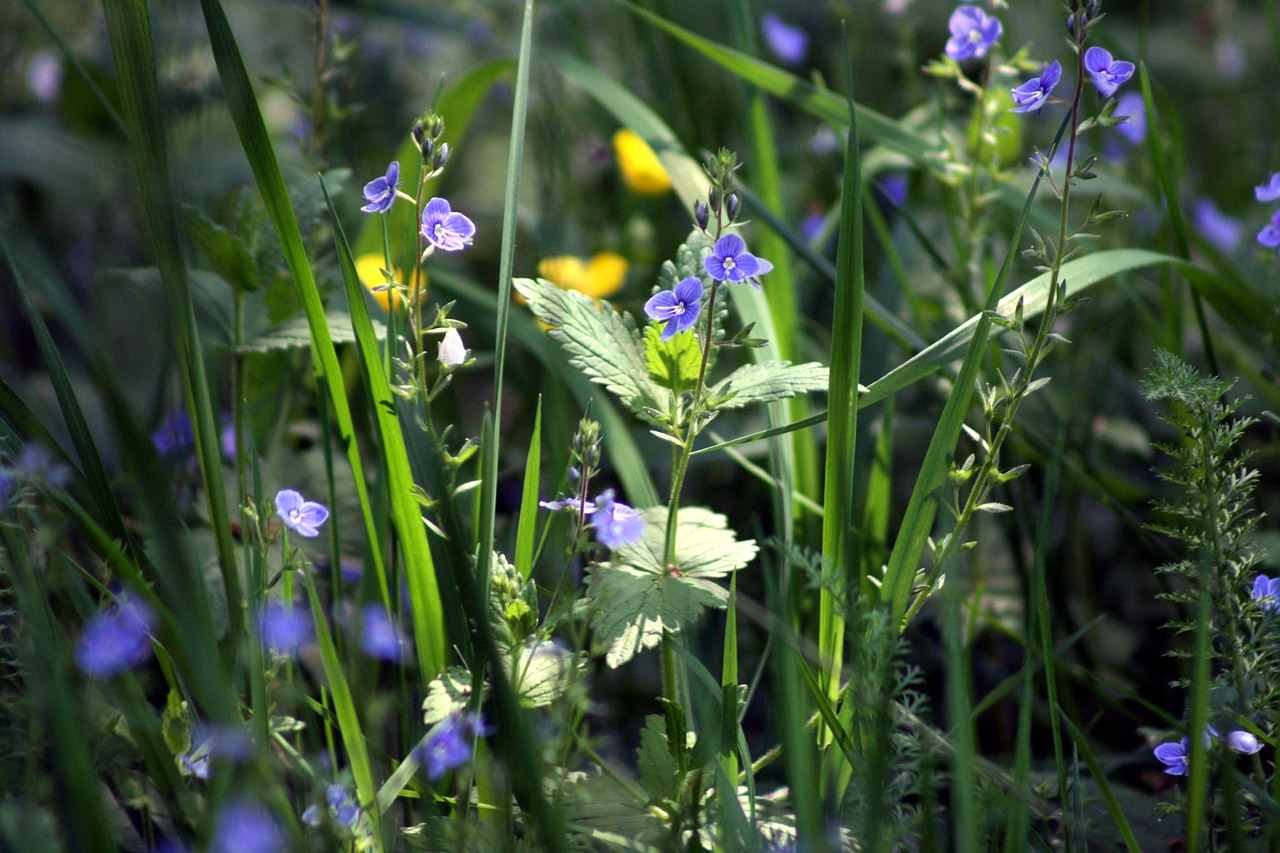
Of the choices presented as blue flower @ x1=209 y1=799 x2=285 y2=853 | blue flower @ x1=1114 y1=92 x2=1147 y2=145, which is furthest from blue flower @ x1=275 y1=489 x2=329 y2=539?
blue flower @ x1=1114 y1=92 x2=1147 y2=145

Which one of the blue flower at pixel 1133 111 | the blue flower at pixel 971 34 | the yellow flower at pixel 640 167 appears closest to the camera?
the blue flower at pixel 971 34

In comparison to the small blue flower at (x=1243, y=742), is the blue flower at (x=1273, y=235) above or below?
above

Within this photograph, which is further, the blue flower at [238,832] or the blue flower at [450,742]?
the blue flower at [450,742]

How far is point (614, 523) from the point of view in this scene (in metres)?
1.18

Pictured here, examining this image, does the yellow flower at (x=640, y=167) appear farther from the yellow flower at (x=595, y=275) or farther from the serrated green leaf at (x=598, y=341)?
the serrated green leaf at (x=598, y=341)

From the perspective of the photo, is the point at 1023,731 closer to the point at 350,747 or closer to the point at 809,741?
the point at 809,741

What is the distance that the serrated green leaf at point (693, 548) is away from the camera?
1.25 m

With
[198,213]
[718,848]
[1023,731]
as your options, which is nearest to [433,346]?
[198,213]

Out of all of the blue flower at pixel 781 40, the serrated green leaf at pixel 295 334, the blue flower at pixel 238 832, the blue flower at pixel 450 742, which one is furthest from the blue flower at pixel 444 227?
the blue flower at pixel 781 40

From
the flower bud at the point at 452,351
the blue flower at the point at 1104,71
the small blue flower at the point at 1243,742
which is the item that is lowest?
the small blue flower at the point at 1243,742

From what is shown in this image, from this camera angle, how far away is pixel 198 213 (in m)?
1.56

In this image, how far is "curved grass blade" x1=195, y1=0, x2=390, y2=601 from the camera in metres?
1.20

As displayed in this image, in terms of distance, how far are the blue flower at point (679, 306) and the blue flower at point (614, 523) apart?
0.21m

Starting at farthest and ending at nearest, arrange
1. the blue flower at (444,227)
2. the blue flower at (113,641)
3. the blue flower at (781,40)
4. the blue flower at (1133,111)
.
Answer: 1. the blue flower at (781,40)
2. the blue flower at (1133,111)
3. the blue flower at (444,227)
4. the blue flower at (113,641)
